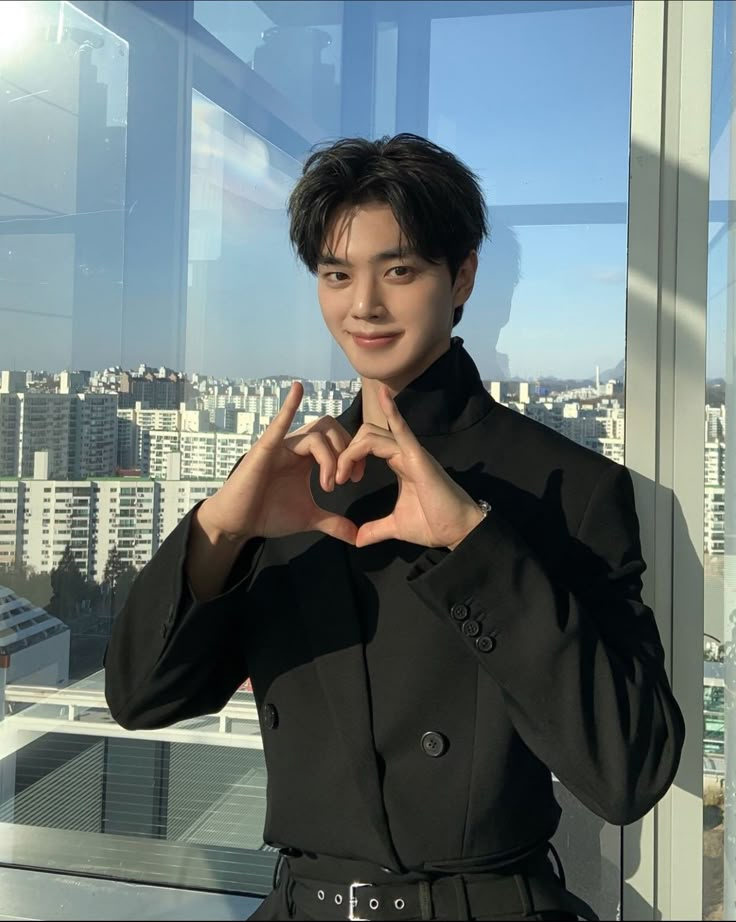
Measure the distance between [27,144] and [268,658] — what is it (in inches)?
44.0

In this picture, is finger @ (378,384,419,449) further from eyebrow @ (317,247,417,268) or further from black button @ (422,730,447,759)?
black button @ (422,730,447,759)

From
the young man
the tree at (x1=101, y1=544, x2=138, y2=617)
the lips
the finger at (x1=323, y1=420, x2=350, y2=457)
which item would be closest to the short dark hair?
the young man

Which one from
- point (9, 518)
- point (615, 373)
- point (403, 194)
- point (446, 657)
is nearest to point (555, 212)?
point (615, 373)

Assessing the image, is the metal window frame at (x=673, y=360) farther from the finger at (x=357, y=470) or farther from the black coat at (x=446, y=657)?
the finger at (x=357, y=470)

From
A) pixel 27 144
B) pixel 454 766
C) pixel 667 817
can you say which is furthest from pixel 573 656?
pixel 27 144

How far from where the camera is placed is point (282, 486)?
125 centimetres

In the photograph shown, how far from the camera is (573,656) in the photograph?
3.59 ft

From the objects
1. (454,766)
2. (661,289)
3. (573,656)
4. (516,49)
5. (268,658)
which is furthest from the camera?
(516,49)

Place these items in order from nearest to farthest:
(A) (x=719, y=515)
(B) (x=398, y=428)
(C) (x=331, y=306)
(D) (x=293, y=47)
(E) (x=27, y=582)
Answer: (B) (x=398, y=428) → (C) (x=331, y=306) → (A) (x=719, y=515) → (D) (x=293, y=47) → (E) (x=27, y=582)

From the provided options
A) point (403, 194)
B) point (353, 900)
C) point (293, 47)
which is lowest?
point (353, 900)

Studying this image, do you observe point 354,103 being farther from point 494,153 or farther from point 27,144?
point 27,144

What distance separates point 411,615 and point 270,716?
236mm

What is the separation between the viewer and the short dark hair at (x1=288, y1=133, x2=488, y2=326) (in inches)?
49.1

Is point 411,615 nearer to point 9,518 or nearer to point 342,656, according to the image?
point 342,656
